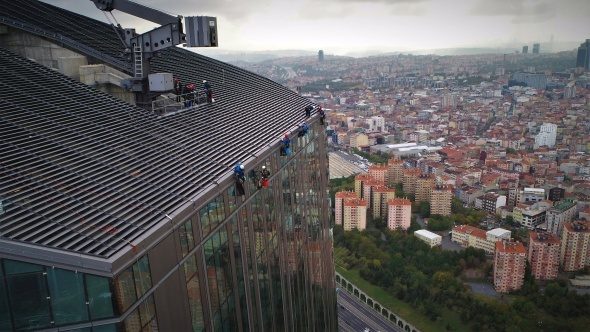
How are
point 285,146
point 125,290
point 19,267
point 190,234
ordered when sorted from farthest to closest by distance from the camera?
1. point 285,146
2. point 190,234
3. point 125,290
4. point 19,267

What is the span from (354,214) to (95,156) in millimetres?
57927

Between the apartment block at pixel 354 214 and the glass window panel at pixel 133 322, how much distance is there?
191 feet

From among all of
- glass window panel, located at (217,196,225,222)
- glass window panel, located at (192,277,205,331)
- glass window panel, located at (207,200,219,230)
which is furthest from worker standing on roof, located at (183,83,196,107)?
glass window panel, located at (192,277,205,331)

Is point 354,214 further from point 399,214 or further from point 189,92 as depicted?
point 189,92

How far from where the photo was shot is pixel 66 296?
5.76 meters

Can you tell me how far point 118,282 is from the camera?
6012mm

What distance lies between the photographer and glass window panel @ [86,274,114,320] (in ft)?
19.0

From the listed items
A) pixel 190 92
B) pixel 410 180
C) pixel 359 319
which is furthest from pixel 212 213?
pixel 410 180

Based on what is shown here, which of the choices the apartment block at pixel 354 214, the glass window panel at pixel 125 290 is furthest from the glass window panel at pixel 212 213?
→ the apartment block at pixel 354 214

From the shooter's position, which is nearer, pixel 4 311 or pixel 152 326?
pixel 4 311

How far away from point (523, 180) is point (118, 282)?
3456 inches

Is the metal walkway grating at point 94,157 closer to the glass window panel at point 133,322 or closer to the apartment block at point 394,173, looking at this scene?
the glass window panel at point 133,322

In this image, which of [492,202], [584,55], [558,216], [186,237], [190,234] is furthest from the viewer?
[584,55]

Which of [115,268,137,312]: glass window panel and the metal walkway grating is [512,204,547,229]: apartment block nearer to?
the metal walkway grating
